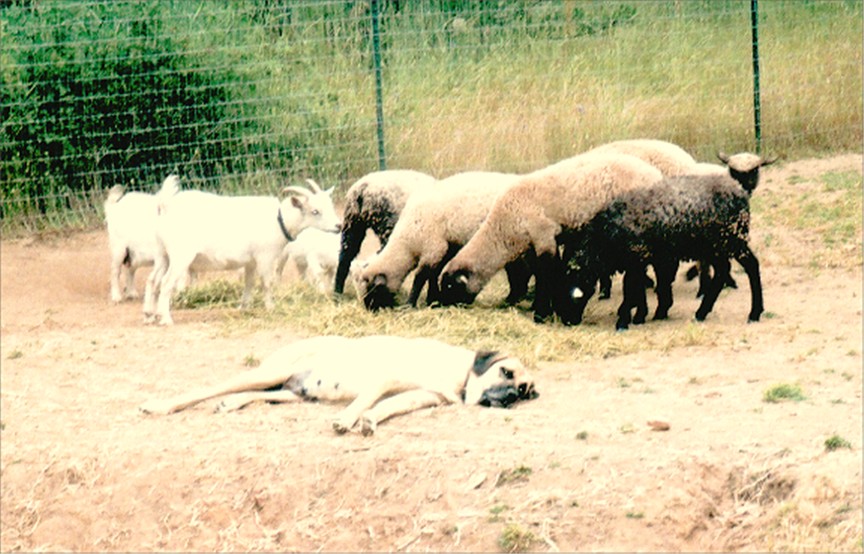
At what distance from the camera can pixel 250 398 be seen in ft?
28.9

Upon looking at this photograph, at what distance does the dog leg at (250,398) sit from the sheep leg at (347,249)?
359 centimetres

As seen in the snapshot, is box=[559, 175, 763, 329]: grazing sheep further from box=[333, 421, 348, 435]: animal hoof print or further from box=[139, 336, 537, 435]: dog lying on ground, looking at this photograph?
box=[333, 421, 348, 435]: animal hoof print

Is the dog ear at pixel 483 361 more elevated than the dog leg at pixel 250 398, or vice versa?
the dog ear at pixel 483 361

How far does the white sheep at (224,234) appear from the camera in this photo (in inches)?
457

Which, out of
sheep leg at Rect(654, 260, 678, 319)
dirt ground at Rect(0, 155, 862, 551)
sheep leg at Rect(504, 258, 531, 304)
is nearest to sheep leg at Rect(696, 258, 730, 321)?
sheep leg at Rect(654, 260, 678, 319)

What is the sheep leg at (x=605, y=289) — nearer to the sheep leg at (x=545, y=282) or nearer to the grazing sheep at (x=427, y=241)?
the grazing sheep at (x=427, y=241)

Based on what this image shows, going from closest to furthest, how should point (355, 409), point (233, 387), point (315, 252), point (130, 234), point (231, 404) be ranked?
1. point (355, 409)
2. point (231, 404)
3. point (233, 387)
4. point (130, 234)
5. point (315, 252)

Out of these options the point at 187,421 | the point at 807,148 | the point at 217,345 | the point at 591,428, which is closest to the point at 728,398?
the point at 591,428

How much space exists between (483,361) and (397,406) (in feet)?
2.20

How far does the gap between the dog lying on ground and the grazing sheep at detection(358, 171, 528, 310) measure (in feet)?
8.10

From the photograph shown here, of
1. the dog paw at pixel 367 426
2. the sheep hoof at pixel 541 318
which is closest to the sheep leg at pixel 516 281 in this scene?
the sheep hoof at pixel 541 318

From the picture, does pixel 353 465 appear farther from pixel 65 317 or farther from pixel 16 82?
pixel 16 82

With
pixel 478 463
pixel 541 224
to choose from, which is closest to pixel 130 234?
pixel 541 224

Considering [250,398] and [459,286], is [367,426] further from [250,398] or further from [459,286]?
[459,286]
